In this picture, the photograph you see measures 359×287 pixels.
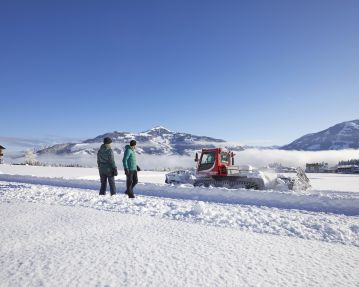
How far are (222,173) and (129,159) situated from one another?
6617 mm

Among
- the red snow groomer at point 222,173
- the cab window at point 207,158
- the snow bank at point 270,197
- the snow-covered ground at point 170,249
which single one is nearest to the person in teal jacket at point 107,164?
the snow bank at point 270,197

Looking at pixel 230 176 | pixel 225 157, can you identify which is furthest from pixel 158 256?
pixel 225 157

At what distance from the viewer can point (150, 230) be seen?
4.84 m

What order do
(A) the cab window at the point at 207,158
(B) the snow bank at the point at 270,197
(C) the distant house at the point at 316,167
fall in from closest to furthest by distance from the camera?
(B) the snow bank at the point at 270,197 < (A) the cab window at the point at 207,158 < (C) the distant house at the point at 316,167

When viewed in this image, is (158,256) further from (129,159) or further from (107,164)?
(107,164)

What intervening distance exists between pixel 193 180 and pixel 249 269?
1511cm

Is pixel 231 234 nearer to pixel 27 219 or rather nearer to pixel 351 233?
pixel 351 233

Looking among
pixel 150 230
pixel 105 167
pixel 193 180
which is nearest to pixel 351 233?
pixel 150 230

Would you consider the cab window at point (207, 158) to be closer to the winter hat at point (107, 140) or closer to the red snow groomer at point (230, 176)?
the red snow groomer at point (230, 176)

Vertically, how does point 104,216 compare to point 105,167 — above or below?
below

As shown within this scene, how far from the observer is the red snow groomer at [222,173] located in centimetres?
1514

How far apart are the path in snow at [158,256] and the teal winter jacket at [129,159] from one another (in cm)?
532

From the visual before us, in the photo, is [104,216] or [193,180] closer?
[104,216]

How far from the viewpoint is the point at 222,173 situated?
16078mm
